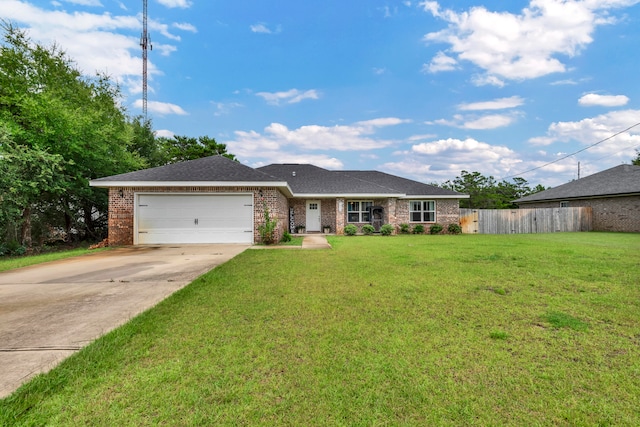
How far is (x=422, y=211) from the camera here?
19406mm

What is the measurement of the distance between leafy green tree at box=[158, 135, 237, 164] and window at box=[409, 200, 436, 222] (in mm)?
19954

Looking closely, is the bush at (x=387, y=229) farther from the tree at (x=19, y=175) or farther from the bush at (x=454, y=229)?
the tree at (x=19, y=175)

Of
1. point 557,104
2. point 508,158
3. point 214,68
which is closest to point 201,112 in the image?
point 214,68

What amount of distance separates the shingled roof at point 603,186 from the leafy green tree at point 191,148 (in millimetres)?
31259

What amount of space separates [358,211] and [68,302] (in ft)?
53.1

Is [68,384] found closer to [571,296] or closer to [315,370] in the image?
[315,370]

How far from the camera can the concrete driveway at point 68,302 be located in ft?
8.52

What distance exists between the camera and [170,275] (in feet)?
19.7

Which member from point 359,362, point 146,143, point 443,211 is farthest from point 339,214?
point 359,362

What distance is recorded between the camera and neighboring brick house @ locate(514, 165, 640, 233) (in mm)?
18797

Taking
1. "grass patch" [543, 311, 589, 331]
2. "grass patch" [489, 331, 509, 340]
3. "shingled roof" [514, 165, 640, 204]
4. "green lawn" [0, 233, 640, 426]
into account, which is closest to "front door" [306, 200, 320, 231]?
"green lawn" [0, 233, 640, 426]

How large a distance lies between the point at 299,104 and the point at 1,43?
16024mm

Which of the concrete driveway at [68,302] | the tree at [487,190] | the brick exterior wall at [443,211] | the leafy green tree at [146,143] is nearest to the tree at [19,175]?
the concrete driveway at [68,302]

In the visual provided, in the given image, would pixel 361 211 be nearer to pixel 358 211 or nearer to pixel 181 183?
pixel 358 211
